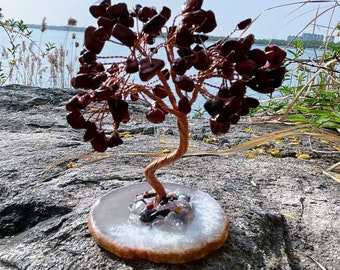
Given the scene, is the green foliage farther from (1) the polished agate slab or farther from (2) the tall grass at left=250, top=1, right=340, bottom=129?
(1) the polished agate slab

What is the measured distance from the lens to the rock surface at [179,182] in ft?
2.15

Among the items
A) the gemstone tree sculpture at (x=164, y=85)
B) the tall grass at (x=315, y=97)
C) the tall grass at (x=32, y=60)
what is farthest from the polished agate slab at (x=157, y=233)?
the tall grass at (x=32, y=60)

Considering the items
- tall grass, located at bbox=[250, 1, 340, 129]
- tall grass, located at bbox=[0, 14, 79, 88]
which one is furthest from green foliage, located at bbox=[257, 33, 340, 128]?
tall grass, located at bbox=[0, 14, 79, 88]

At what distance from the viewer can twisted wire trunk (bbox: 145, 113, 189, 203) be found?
66 centimetres

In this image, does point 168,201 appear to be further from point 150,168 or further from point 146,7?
point 146,7

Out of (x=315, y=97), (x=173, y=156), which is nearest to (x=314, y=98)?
(x=315, y=97)

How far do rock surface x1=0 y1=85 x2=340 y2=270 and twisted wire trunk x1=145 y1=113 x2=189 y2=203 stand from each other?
0.14 metres

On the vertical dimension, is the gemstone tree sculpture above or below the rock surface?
above

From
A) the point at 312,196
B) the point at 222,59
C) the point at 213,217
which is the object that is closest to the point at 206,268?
the point at 213,217

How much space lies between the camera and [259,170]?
1076 millimetres

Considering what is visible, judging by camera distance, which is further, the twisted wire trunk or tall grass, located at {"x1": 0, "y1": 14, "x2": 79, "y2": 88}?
tall grass, located at {"x1": 0, "y1": 14, "x2": 79, "y2": 88}

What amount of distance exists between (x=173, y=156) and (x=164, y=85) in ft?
0.43

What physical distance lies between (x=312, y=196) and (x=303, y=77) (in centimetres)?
153

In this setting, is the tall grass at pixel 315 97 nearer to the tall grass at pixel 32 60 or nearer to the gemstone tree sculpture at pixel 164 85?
the gemstone tree sculpture at pixel 164 85
